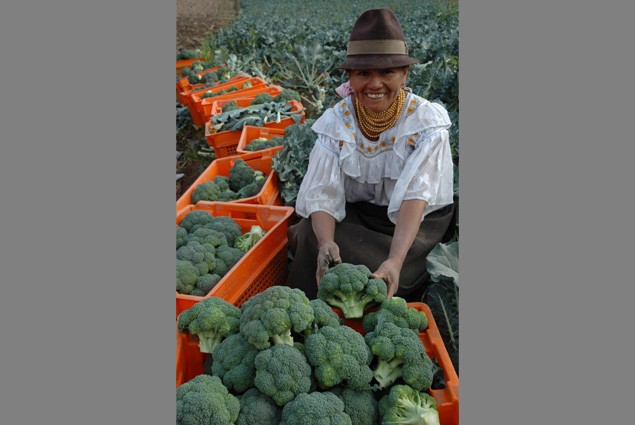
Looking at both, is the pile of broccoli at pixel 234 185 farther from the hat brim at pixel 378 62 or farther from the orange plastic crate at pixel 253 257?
the hat brim at pixel 378 62

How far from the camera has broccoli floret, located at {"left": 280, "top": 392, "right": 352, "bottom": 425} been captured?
1866mm

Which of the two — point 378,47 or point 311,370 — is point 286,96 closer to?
point 378,47

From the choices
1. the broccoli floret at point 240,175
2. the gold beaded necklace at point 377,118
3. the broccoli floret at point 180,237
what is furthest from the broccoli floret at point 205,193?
the gold beaded necklace at point 377,118

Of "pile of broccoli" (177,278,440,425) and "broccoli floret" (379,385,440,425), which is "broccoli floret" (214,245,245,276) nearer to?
"pile of broccoli" (177,278,440,425)

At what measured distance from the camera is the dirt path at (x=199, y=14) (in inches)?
92.5

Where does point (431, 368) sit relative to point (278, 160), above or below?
below

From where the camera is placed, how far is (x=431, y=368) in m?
2.14

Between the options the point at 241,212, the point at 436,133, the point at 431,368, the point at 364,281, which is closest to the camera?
the point at 431,368

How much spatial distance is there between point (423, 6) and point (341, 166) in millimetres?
811

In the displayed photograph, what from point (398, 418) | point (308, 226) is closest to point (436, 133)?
point (308, 226)

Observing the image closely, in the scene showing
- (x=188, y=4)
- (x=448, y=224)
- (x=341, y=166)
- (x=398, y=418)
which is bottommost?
(x=398, y=418)

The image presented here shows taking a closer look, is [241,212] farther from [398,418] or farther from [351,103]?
[398,418]

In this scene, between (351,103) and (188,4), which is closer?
(188,4)

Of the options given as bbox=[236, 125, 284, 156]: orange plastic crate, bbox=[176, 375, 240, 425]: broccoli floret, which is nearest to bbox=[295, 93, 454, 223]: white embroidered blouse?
bbox=[176, 375, 240, 425]: broccoli floret
